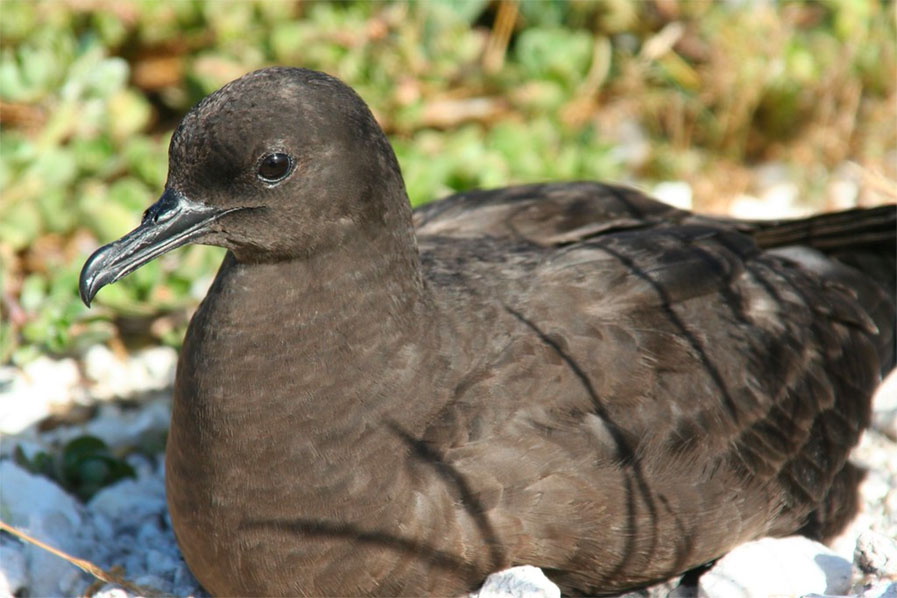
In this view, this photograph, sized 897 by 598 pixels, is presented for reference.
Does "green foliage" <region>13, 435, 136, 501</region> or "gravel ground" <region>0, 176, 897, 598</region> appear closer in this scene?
"gravel ground" <region>0, 176, 897, 598</region>

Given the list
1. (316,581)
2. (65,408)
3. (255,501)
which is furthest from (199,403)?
(65,408)

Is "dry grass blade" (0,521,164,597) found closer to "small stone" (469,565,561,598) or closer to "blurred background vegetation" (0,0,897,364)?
"small stone" (469,565,561,598)

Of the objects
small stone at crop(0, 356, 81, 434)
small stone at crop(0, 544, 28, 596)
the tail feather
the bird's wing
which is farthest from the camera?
small stone at crop(0, 356, 81, 434)

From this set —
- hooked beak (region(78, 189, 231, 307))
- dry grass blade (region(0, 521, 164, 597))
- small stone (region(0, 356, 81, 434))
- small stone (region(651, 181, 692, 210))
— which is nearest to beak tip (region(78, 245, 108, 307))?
hooked beak (region(78, 189, 231, 307))

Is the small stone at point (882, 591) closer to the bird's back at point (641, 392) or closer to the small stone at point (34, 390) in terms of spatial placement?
the bird's back at point (641, 392)

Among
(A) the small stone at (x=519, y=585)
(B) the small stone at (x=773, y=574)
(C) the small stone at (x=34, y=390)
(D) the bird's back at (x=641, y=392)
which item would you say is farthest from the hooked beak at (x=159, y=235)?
(B) the small stone at (x=773, y=574)

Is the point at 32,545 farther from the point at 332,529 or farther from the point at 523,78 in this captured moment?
the point at 523,78
